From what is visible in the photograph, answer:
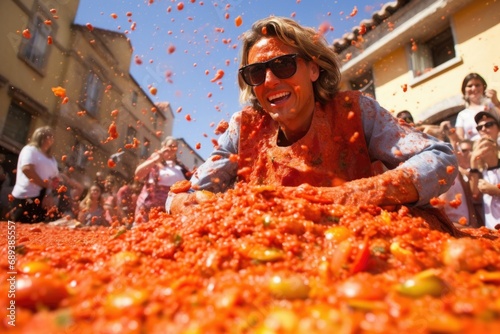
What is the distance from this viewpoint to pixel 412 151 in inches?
91.0

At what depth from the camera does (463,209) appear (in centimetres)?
470

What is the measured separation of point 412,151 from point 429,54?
33.3 feet

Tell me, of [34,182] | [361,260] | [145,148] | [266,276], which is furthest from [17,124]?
[361,260]

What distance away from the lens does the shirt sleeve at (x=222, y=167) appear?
2.91 m

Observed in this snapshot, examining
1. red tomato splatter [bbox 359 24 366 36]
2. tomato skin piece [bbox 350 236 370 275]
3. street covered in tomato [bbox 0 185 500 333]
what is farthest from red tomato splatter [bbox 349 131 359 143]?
red tomato splatter [bbox 359 24 366 36]

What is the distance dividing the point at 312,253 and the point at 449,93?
9933 mm

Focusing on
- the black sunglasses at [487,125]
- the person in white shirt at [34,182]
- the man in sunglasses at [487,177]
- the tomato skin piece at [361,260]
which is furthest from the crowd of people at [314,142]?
the person in white shirt at [34,182]

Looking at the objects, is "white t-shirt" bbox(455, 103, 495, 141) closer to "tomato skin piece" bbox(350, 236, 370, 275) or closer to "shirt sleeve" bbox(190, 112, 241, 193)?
"shirt sleeve" bbox(190, 112, 241, 193)

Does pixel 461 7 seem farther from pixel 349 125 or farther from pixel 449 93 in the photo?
pixel 349 125

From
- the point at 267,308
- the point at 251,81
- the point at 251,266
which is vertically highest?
the point at 251,81

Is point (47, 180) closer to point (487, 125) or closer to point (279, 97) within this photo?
point (279, 97)

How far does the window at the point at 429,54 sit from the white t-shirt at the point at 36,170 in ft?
33.5

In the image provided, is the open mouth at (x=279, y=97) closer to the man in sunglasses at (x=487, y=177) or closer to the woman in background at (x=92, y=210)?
the man in sunglasses at (x=487, y=177)

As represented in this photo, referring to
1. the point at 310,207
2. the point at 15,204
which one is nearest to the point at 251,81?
the point at 310,207
